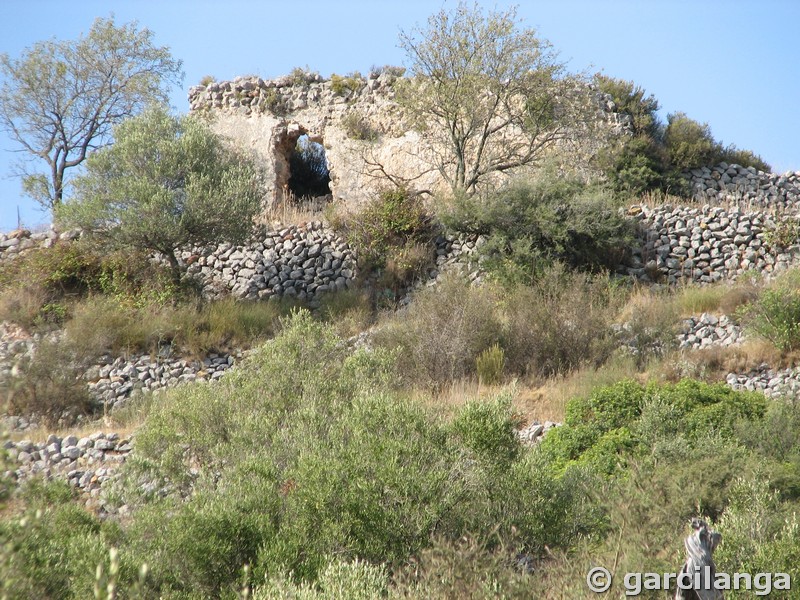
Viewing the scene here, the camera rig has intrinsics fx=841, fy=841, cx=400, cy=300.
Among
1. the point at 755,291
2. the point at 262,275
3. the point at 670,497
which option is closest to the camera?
the point at 670,497

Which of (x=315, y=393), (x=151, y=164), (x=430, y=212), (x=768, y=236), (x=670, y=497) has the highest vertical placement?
(x=151, y=164)

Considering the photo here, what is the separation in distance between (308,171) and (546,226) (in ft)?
34.0

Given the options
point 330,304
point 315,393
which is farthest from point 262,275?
point 315,393

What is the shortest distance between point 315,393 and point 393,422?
6.61 feet

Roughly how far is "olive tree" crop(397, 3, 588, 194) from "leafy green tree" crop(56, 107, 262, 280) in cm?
490

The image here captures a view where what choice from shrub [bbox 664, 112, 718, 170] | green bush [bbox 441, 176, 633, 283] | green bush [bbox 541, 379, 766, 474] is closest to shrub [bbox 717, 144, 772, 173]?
shrub [bbox 664, 112, 718, 170]

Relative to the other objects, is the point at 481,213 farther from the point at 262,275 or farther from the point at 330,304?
the point at 262,275

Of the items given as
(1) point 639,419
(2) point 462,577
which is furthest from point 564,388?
(2) point 462,577

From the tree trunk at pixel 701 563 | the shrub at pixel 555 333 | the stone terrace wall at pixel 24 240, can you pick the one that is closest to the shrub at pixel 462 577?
the tree trunk at pixel 701 563

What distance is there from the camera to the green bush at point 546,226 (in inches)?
644

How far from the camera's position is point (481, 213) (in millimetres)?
17078

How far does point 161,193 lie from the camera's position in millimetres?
16688

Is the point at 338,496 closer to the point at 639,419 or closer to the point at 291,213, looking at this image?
the point at 639,419

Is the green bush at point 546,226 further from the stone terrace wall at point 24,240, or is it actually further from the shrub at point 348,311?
the stone terrace wall at point 24,240
